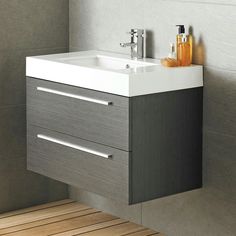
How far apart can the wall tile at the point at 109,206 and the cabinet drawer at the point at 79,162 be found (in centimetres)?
50

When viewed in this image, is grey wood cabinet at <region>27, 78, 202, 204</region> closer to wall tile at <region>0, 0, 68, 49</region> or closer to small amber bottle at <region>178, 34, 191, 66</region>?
small amber bottle at <region>178, 34, 191, 66</region>

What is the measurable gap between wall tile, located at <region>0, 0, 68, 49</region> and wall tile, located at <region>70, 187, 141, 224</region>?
0.88 metres

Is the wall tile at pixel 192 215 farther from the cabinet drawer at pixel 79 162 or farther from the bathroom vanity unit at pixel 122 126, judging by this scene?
the cabinet drawer at pixel 79 162

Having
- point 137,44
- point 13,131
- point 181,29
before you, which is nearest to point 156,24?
point 137,44

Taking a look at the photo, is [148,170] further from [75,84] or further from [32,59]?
[32,59]

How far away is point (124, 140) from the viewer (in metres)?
→ 3.12

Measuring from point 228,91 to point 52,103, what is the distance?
87 cm

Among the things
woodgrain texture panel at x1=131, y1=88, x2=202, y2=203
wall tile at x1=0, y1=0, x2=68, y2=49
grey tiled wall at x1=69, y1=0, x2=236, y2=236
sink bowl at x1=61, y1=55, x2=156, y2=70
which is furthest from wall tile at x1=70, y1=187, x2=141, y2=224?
wall tile at x1=0, y1=0, x2=68, y2=49

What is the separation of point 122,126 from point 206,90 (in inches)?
18.7

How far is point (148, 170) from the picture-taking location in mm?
3186

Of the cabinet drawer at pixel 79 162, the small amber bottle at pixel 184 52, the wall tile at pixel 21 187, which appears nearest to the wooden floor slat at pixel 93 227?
the cabinet drawer at pixel 79 162

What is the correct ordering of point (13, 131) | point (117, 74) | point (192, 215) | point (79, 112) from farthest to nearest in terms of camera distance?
point (13, 131) → point (192, 215) → point (79, 112) → point (117, 74)

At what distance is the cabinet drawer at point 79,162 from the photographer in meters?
3.19

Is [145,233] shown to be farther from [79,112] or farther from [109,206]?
[79,112]
